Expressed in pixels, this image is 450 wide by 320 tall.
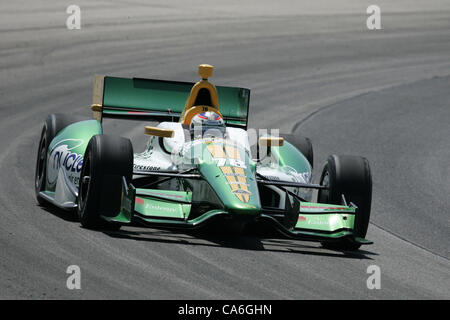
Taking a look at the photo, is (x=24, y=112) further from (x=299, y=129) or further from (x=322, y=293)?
(x=322, y=293)

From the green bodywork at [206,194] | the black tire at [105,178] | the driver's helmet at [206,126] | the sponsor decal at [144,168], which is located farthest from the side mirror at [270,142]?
A: the black tire at [105,178]

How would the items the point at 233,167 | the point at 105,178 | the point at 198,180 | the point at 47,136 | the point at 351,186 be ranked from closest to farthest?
the point at 105,178
the point at 233,167
the point at 198,180
the point at 351,186
the point at 47,136

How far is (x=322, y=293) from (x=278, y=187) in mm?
3174

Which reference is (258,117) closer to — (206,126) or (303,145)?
(303,145)

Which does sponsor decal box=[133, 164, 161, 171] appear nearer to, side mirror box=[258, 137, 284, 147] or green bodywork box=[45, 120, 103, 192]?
green bodywork box=[45, 120, 103, 192]

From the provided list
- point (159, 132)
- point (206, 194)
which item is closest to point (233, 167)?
point (206, 194)

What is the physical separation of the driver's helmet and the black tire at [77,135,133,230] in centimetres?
152

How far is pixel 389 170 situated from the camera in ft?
53.2

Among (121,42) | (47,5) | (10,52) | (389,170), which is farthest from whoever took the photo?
(47,5)

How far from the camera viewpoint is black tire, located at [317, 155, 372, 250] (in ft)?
34.0

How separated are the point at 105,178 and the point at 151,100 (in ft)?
11.8

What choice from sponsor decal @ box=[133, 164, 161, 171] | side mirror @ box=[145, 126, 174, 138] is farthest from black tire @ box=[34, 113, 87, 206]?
side mirror @ box=[145, 126, 174, 138]

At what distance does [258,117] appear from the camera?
20484 mm
